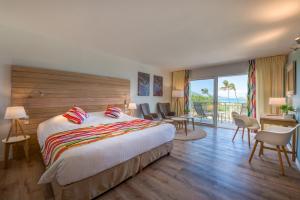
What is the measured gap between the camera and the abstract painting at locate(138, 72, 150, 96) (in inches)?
209

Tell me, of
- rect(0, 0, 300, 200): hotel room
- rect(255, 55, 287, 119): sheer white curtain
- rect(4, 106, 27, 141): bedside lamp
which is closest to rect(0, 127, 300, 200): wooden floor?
rect(0, 0, 300, 200): hotel room

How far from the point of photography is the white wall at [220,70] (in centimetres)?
492

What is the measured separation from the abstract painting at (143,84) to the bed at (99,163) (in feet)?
9.57

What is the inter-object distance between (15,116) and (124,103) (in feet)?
8.90

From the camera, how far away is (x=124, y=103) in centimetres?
466

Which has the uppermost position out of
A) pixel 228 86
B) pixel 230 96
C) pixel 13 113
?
pixel 228 86

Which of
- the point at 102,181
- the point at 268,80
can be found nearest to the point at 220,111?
the point at 268,80

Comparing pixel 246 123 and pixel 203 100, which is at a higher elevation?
pixel 203 100

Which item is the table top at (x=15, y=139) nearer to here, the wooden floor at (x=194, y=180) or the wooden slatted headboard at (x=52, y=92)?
the wooden slatted headboard at (x=52, y=92)

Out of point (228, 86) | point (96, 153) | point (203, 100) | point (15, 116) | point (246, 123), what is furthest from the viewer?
point (203, 100)

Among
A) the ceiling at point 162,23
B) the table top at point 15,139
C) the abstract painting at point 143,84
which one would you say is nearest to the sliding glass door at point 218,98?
the ceiling at point 162,23

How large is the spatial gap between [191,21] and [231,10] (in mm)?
579

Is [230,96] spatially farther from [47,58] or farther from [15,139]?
[15,139]

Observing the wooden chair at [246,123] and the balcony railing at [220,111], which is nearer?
the wooden chair at [246,123]
